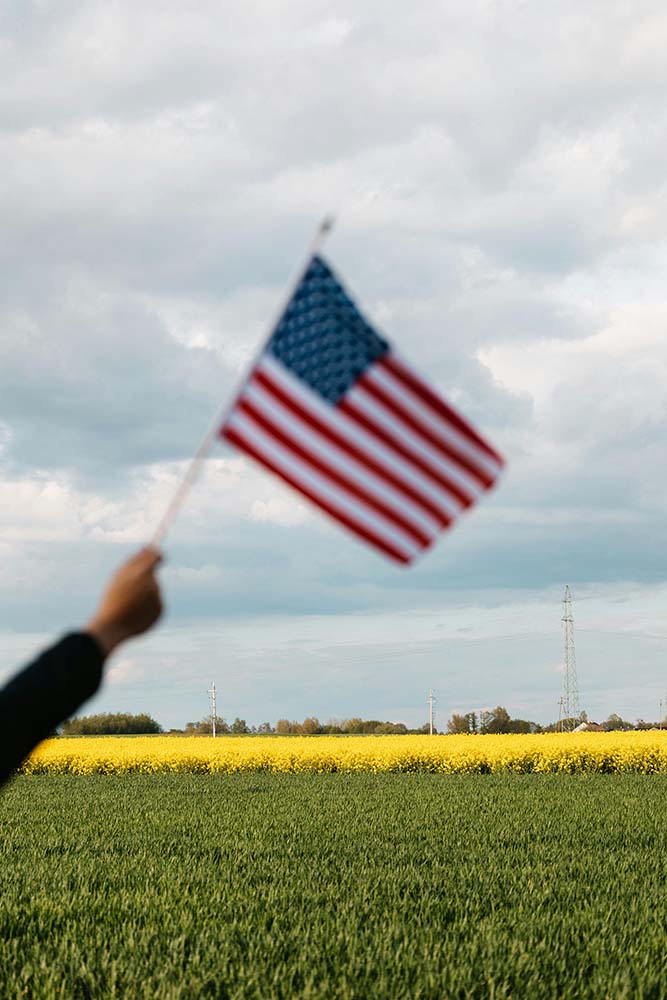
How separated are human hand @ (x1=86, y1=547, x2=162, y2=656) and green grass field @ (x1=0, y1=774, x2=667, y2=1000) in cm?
537

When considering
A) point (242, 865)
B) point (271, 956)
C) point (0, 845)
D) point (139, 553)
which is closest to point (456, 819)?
point (242, 865)

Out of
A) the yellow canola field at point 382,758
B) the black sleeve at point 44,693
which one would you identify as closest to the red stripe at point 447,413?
the black sleeve at point 44,693

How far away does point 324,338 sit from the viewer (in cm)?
402

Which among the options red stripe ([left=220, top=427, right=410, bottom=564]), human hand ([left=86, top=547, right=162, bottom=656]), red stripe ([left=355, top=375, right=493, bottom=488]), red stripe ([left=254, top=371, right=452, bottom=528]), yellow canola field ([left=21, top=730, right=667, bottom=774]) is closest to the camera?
human hand ([left=86, top=547, right=162, bottom=656])

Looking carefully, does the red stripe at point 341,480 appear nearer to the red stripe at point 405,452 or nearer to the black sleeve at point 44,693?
the red stripe at point 405,452

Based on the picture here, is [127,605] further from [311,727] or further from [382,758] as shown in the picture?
[311,727]

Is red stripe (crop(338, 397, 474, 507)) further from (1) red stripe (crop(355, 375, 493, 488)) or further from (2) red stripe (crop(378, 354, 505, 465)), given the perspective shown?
(2) red stripe (crop(378, 354, 505, 465))

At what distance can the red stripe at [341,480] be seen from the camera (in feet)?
12.8

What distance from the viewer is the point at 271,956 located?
7.73 meters

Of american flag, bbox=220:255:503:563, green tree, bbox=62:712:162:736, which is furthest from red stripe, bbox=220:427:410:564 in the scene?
green tree, bbox=62:712:162:736

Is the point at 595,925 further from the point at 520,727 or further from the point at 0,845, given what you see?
the point at 520,727

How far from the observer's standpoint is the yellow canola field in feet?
100

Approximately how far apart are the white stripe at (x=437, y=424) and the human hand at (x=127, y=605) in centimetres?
199

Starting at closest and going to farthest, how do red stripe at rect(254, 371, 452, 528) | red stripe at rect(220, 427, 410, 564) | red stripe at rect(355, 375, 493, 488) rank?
red stripe at rect(220, 427, 410, 564) < red stripe at rect(254, 371, 452, 528) < red stripe at rect(355, 375, 493, 488)
